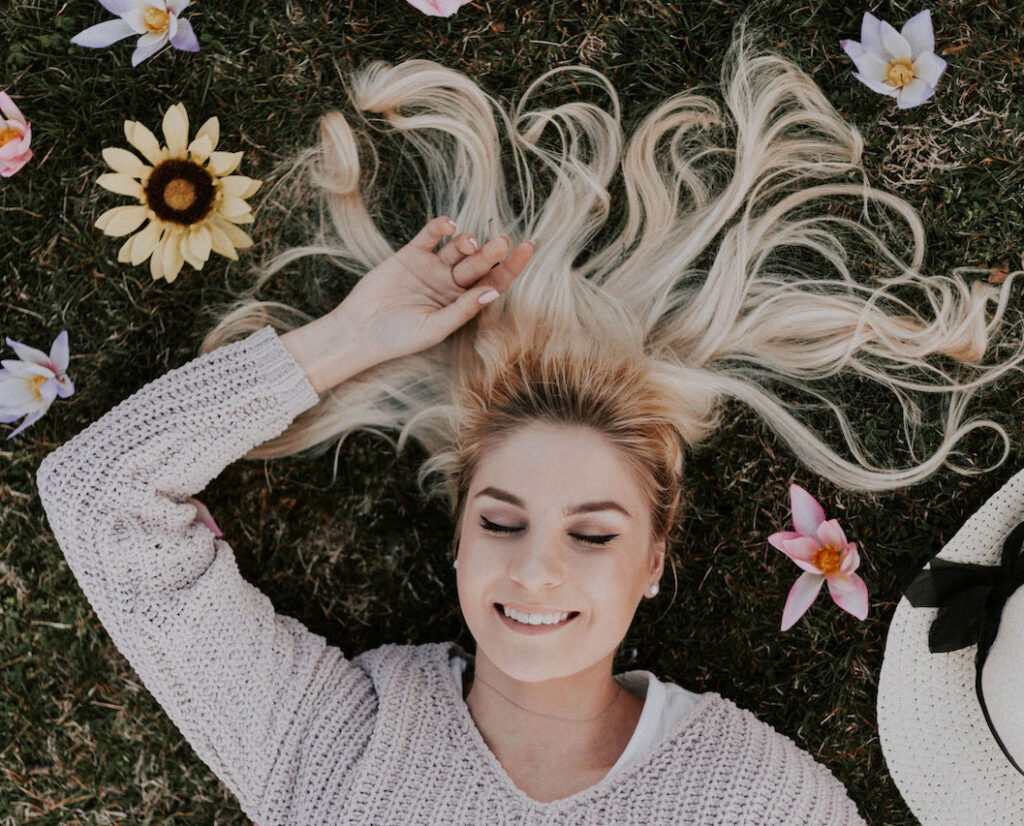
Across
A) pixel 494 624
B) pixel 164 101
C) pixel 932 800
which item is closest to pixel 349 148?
pixel 164 101

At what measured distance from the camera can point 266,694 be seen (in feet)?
7.51

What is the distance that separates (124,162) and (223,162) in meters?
0.24

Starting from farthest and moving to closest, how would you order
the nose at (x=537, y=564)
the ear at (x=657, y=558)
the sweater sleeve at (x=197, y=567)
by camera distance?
the ear at (x=657, y=558), the sweater sleeve at (x=197, y=567), the nose at (x=537, y=564)

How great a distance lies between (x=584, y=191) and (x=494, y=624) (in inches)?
41.2

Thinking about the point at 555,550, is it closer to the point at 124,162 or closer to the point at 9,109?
the point at 124,162

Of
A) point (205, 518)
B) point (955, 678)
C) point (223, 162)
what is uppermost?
point (223, 162)

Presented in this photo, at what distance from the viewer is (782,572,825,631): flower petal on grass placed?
8.02ft

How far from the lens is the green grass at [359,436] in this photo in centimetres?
246

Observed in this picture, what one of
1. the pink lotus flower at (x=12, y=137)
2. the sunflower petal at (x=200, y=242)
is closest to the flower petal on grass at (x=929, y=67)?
the sunflower petal at (x=200, y=242)

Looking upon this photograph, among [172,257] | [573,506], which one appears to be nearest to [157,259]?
[172,257]

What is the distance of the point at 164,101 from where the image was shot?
2551 millimetres

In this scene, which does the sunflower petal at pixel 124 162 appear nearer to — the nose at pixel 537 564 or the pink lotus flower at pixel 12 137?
the pink lotus flower at pixel 12 137

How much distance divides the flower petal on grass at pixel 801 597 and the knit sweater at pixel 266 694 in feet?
0.82

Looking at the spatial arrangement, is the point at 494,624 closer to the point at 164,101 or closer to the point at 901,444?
the point at 901,444
